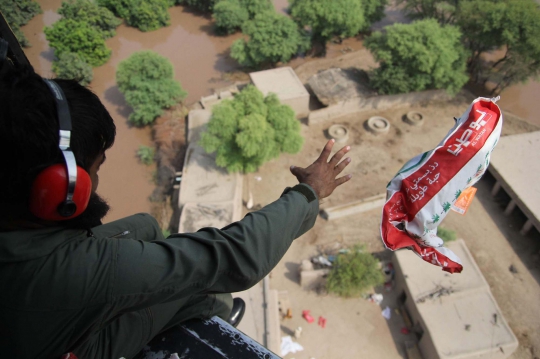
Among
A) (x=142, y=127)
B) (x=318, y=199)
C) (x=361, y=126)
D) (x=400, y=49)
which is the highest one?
(x=318, y=199)

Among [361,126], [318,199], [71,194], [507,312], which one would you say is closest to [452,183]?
[318,199]

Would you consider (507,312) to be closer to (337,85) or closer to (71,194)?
(337,85)

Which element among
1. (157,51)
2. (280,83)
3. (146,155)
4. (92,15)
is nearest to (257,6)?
(157,51)

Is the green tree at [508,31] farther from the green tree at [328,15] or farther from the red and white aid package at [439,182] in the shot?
the red and white aid package at [439,182]

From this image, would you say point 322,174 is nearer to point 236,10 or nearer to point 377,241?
point 377,241

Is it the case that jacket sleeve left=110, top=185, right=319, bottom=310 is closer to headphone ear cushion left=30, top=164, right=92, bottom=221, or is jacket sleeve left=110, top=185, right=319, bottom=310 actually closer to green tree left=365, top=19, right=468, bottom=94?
headphone ear cushion left=30, top=164, right=92, bottom=221

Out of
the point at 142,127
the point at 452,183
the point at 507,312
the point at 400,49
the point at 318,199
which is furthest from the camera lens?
the point at 142,127

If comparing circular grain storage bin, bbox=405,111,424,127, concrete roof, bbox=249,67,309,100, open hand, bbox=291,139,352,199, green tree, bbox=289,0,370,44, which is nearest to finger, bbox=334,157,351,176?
open hand, bbox=291,139,352,199
